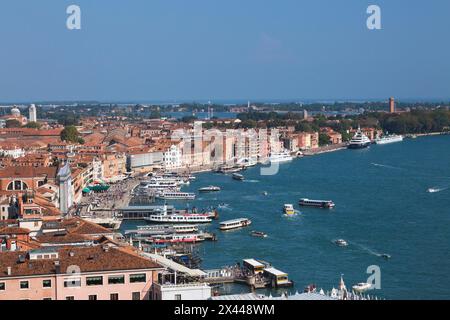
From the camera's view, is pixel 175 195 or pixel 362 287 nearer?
pixel 362 287

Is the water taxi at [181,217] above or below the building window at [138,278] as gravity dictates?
below

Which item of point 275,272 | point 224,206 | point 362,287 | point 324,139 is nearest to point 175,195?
point 224,206

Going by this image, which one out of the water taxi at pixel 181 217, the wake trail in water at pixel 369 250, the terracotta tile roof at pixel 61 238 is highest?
the terracotta tile roof at pixel 61 238

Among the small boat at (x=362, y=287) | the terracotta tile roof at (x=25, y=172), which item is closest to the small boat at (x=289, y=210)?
the terracotta tile roof at (x=25, y=172)

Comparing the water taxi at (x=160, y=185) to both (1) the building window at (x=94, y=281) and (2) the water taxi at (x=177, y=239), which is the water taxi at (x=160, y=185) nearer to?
(2) the water taxi at (x=177, y=239)

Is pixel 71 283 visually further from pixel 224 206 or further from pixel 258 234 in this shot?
pixel 224 206
